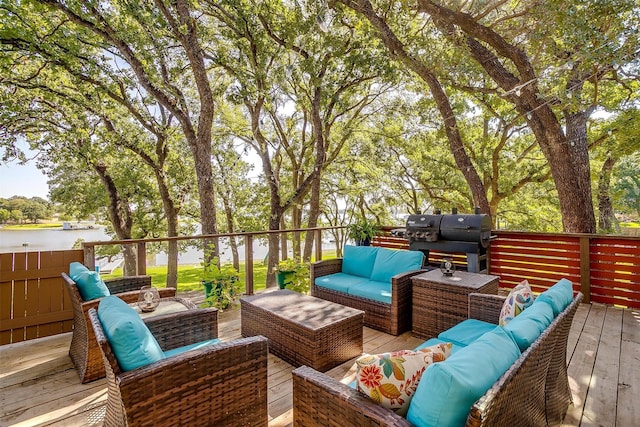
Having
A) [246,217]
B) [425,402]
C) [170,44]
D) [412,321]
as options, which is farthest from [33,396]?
[246,217]

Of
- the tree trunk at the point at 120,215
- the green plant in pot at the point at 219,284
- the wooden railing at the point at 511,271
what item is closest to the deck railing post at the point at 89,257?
the wooden railing at the point at 511,271

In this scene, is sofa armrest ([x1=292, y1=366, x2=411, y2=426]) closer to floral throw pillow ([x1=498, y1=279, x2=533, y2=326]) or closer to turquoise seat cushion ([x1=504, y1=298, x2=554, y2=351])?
turquoise seat cushion ([x1=504, y1=298, x2=554, y2=351])

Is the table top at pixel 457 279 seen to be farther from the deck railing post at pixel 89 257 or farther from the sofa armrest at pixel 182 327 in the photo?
the deck railing post at pixel 89 257

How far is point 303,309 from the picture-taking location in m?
2.89

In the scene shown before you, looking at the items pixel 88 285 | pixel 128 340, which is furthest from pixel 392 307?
pixel 88 285

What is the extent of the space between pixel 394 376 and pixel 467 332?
4.42 ft

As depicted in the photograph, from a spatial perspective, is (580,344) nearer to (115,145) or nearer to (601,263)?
(601,263)

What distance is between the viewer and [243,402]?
1.67 meters

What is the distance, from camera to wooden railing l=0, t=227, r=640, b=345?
308 centimetres

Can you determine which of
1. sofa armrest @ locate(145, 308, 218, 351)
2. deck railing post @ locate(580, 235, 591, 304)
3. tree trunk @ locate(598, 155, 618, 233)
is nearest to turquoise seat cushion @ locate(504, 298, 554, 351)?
sofa armrest @ locate(145, 308, 218, 351)

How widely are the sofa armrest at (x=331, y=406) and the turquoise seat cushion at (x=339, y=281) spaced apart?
7.01ft

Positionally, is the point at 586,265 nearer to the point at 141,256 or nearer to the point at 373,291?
the point at 373,291

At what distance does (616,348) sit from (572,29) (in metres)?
3.47

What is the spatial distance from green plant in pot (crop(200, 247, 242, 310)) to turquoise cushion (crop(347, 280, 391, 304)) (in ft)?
5.32
